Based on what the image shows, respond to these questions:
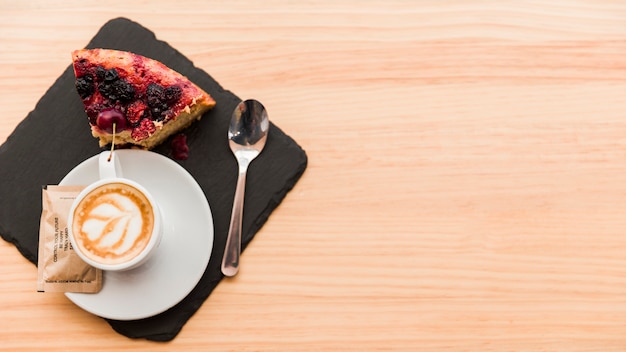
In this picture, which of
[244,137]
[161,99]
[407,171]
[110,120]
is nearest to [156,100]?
[161,99]

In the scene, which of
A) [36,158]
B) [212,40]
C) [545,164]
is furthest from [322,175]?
[36,158]

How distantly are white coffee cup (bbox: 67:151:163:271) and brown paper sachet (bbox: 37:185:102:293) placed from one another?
0.08m

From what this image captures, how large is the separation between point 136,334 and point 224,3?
1006 millimetres

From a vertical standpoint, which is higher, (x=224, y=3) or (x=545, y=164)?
(x=224, y=3)

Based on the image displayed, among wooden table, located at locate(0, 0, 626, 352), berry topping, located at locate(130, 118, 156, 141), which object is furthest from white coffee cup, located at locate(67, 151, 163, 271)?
wooden table, located at locate(0, 0, 626, 352)

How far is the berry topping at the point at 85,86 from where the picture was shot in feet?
4.95

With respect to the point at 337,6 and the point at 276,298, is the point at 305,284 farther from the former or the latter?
the point at 337,6

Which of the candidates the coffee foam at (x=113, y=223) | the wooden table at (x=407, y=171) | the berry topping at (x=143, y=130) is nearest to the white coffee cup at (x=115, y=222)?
the coffee foam at (x=113, y=223)

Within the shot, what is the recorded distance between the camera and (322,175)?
164 centimetres

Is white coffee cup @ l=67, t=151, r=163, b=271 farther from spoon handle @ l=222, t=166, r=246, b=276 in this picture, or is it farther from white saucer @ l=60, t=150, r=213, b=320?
spoon handle @ l=222, t=166, r=246, b=276

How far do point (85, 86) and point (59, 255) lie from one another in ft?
1.49

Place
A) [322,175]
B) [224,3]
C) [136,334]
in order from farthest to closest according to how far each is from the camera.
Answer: [224,3] < [322,175] < [136,334]

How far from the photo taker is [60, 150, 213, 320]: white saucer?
1484mm

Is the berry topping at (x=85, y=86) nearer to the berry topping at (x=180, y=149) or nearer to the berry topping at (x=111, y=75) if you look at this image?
the berry topping at (x=111, y=75)
